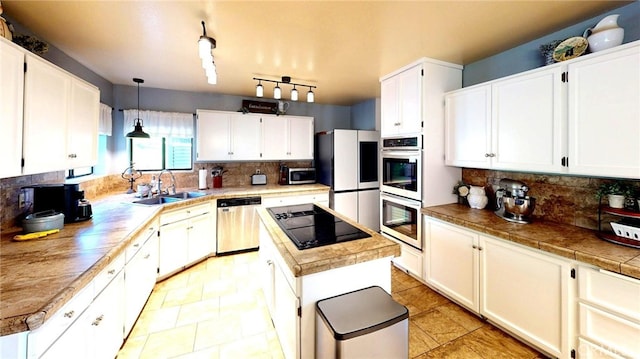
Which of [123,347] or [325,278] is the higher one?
[325,278]

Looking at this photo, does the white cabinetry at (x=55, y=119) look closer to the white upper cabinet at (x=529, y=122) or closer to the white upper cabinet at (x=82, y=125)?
the white upper cabinet at (x=82, y=125)

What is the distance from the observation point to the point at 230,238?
142 inches

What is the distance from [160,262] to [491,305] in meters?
3.32

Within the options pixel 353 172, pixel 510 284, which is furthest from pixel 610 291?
pixel 353 172

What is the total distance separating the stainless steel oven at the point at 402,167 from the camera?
2701 mm

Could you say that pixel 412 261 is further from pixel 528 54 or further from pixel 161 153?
pixel 161 153

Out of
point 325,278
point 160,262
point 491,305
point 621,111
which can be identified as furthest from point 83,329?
point 621,111

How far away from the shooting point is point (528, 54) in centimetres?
229

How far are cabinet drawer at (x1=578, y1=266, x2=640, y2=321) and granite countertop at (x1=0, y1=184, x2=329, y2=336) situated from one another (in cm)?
273

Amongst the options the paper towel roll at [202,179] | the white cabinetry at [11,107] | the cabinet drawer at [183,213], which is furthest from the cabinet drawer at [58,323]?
the paper towel roll at [202,179]

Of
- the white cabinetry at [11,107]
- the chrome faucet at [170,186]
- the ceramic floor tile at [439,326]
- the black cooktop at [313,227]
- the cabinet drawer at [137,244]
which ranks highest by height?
the white cabinetry at [11,107]

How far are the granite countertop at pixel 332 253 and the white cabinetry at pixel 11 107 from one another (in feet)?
5.02

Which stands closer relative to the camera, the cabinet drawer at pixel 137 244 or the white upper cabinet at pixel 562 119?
the white upper cabinet at pixel 562 119

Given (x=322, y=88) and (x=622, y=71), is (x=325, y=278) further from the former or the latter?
(x=322, y=88)
